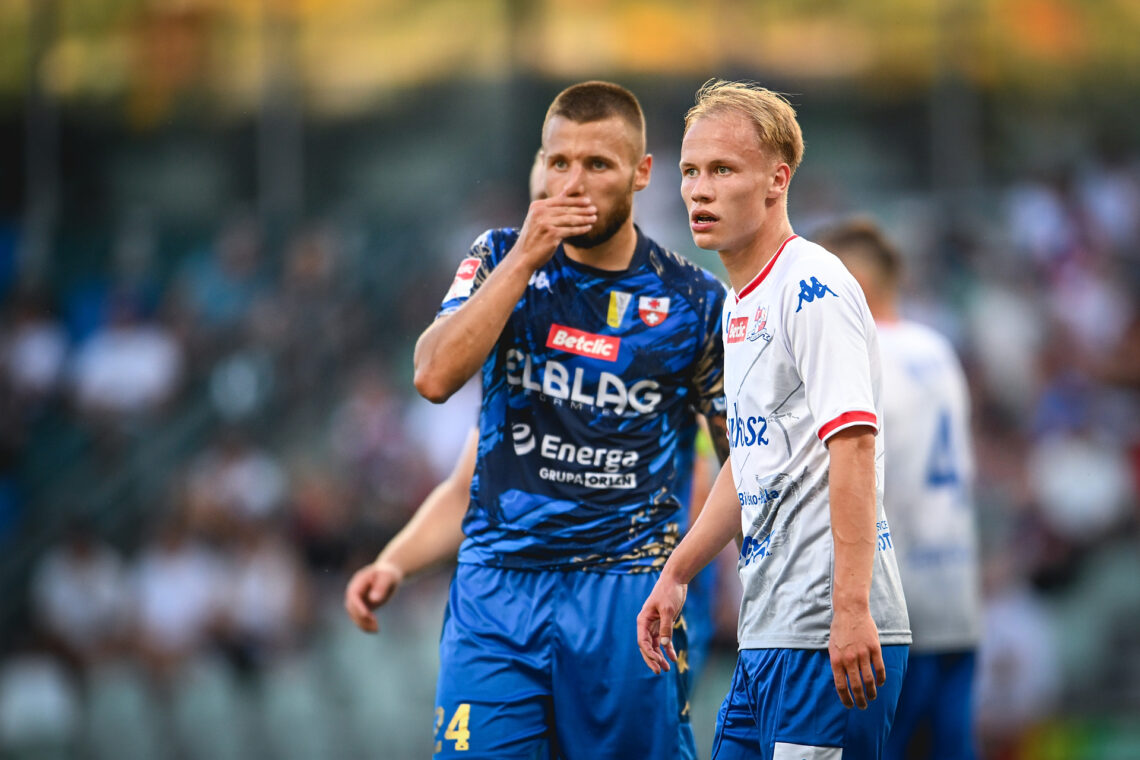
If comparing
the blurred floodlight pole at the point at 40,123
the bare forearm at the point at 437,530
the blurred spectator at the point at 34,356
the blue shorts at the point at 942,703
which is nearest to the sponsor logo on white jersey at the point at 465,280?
the bare forearm at the point at 437,530

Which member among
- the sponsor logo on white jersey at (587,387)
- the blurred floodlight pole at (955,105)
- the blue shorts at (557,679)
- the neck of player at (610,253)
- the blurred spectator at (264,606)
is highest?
the blurred floodlight pole at (955,105)

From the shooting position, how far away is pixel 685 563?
3.82 meters

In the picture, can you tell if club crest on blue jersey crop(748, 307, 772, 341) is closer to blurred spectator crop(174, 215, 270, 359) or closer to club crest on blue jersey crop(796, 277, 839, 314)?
club crest on blue jersey crop(796, 277, 839, 314)

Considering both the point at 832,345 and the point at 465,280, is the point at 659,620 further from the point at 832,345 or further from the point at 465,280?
the point at 465,280

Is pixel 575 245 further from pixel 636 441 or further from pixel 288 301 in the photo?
pixel 288 301

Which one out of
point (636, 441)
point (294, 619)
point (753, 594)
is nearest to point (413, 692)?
point (294, 619)

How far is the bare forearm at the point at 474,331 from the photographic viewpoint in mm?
4082

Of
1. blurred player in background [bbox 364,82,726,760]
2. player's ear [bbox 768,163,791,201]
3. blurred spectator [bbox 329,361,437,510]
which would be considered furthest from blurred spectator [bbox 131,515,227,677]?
player's ear [bbox 768,163,791,201]

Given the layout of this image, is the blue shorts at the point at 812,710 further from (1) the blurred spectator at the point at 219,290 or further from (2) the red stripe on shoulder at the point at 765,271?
(1) the blurred spectator at the point at 219,290

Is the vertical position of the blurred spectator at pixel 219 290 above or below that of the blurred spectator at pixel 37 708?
above

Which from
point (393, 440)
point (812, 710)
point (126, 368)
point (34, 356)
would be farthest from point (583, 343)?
point (34, 356)

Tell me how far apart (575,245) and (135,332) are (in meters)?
10.8

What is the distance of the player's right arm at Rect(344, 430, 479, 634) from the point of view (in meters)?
4.69

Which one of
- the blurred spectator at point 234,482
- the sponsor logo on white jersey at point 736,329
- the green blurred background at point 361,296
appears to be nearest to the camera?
the sponsor logo on white jersey at point 736,329
